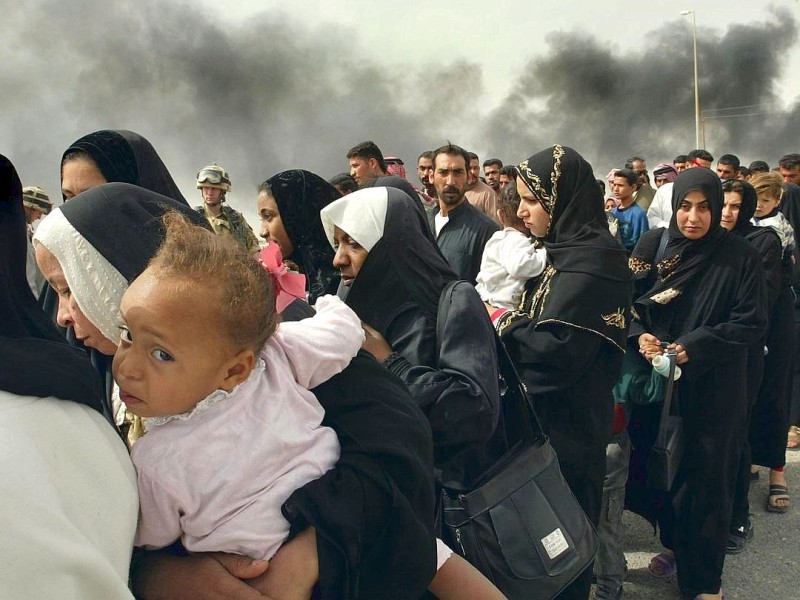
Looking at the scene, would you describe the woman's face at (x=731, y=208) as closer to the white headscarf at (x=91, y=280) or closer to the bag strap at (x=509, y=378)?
the bag strap at (x=509, y=378)

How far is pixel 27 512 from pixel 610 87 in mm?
24564

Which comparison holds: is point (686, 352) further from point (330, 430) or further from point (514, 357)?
point (330, 430)

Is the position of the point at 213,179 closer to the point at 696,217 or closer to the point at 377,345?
the point at 696,217

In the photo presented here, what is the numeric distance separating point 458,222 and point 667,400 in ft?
6.64

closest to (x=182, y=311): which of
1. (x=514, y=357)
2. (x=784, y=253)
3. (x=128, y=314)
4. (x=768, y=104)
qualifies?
(x=128, y=314)

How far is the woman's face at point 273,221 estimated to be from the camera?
3.16 meters

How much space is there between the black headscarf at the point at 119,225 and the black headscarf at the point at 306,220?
1.81 meters

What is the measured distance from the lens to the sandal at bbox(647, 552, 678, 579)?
141 inches

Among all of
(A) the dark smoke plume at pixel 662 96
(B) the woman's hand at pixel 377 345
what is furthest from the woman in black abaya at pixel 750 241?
(A) the dark smoke plume at pixel 662 96

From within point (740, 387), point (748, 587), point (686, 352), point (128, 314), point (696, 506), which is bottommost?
point (748, 587)

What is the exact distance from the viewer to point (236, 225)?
6191 millimetres

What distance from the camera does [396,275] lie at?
82.0 inches

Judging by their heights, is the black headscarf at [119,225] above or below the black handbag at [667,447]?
above

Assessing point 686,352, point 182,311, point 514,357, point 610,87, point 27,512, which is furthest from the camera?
point 610,87
